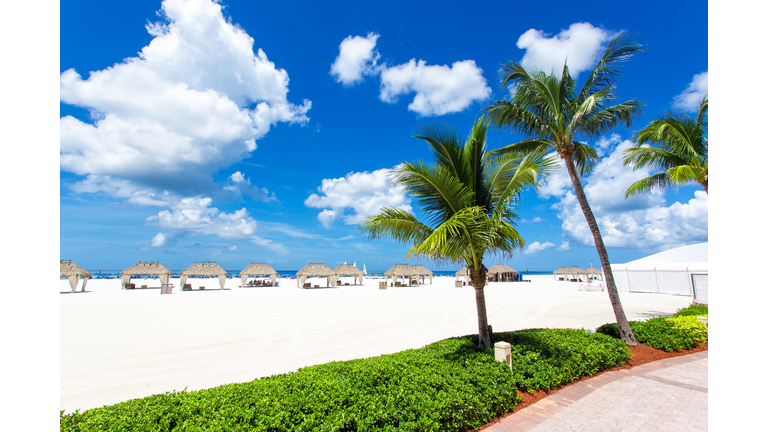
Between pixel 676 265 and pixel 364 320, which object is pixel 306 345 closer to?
pixel 364 320

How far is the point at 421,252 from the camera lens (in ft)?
18.0

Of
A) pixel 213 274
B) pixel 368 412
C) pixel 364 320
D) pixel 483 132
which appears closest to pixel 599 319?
pixel 364 320

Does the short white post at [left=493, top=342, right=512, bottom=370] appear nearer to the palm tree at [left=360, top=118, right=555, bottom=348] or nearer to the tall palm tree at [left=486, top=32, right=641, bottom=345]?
the palm tree at [left=360, top=118, right=555, bottom=348]

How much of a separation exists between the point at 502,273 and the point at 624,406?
48767mm

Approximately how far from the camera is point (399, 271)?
42.5 meters

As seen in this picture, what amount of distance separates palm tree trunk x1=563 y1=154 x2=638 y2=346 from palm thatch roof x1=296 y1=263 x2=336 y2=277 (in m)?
29.4

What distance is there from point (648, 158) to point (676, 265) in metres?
Result: 19.8

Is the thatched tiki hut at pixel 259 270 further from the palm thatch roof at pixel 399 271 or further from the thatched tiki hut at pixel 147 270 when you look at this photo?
the palm thatch roof at pixel 399 271

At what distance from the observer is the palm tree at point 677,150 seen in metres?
8.80

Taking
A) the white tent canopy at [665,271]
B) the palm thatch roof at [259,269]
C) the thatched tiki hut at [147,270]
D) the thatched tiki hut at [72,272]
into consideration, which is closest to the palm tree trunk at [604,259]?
the white tent canopy at [665,271]

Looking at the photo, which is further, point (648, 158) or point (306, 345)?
point (648, 158)

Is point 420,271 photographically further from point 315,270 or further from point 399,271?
point 315,270

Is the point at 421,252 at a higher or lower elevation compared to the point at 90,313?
higher

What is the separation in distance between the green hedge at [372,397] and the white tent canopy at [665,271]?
76.8 feet
